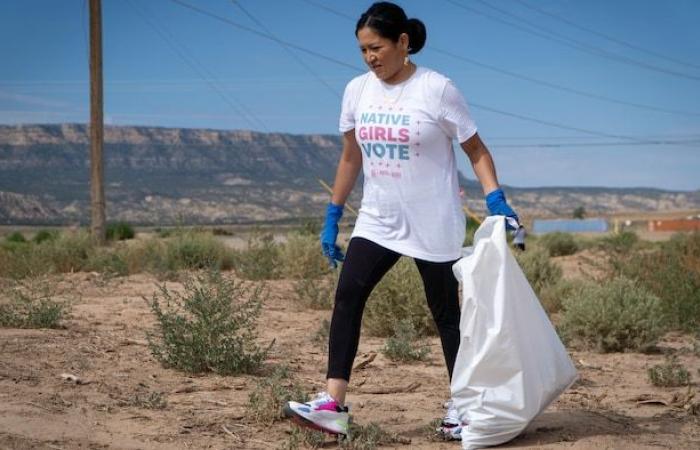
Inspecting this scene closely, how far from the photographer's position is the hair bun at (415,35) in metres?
5.41

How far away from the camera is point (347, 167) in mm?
5684

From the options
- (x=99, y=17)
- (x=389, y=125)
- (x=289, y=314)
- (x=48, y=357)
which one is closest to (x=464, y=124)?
(x=389, y=125)

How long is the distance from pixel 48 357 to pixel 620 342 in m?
5.11

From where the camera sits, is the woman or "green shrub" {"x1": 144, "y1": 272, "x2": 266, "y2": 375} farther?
"green shrub" {"x1": 144, "y1": 272, "x2": 266, "y2": 375}

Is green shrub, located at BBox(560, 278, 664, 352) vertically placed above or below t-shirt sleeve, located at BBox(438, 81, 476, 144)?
below

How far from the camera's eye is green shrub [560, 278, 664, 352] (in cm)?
1001

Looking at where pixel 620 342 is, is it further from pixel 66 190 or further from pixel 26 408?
pixel 66 190

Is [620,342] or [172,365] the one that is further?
[620,342]

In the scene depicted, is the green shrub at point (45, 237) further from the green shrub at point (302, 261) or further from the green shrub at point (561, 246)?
the green shrub at point (561, 246)

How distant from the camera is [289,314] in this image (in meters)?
12.1

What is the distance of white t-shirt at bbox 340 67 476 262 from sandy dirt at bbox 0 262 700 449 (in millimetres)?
1052

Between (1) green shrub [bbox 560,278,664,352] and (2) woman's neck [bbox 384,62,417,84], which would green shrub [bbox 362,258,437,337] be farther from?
(2) woman's neck [bbox 384,62,417,84]

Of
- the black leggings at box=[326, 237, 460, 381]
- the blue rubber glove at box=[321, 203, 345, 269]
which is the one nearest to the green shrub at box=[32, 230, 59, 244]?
the blue rubber glove at box=[321, 203, 345, 269]

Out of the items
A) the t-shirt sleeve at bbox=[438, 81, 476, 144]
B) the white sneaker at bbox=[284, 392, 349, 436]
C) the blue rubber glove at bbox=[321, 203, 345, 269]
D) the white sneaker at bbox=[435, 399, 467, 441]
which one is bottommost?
the white sneaker at bbox=[435, 399, 467, 441]
